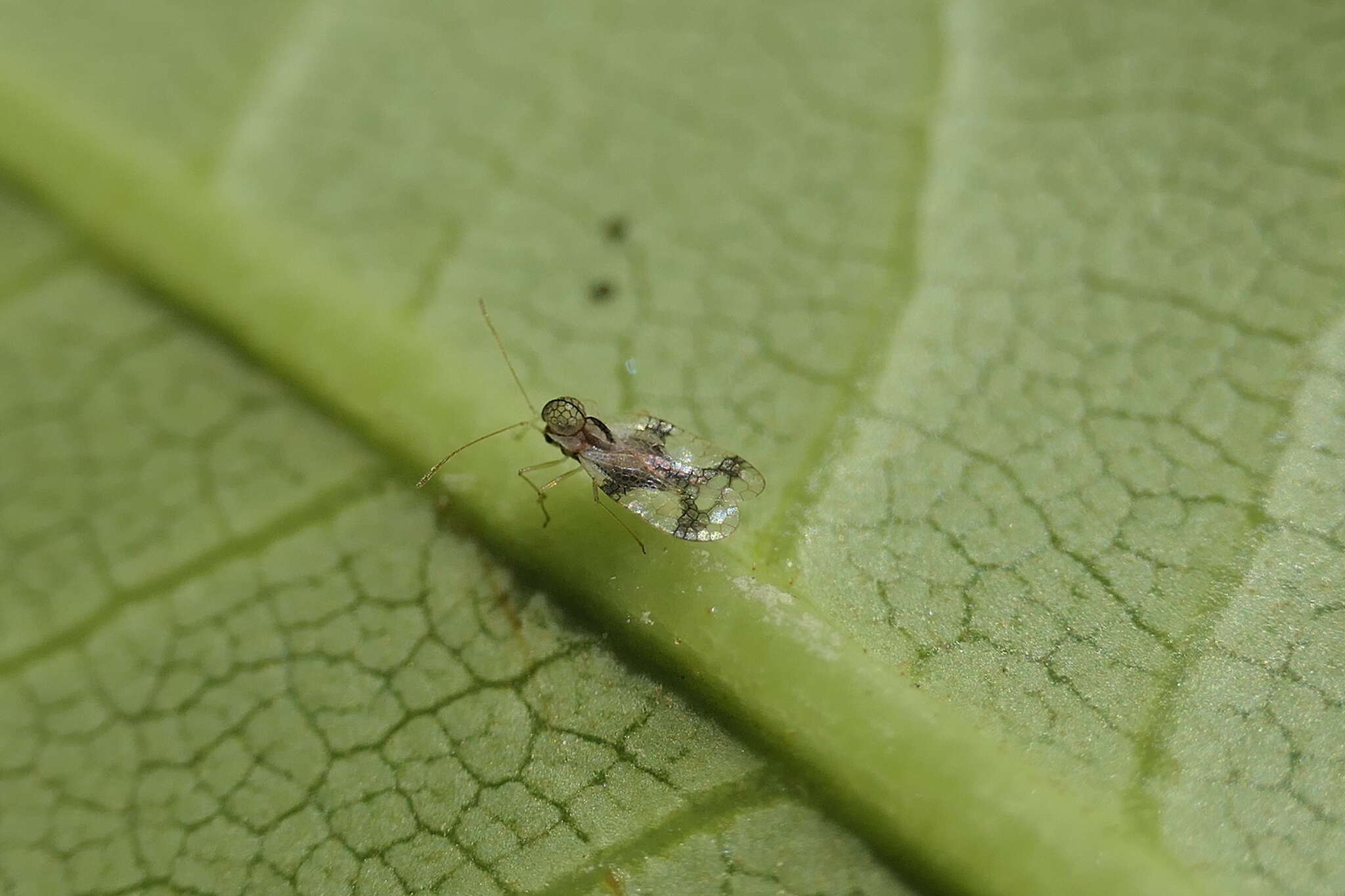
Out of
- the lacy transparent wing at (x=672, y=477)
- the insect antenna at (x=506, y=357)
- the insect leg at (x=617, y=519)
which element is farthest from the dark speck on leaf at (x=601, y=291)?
the insect leg at (x=617, y=519)

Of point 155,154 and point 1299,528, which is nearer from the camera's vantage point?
point 1299,528

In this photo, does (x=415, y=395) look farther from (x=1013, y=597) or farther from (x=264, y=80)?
(x=1013, y=597)

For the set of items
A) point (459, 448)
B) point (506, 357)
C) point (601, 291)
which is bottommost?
point (459, 448)

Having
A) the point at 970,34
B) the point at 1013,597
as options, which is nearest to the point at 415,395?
the point at 1013,597

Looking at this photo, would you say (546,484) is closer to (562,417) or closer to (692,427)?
(562,417)

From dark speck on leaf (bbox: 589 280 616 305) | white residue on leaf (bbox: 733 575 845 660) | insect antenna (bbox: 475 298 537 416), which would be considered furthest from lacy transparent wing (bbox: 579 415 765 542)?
dark speck on leaf (bbox: 589 280 616 305)

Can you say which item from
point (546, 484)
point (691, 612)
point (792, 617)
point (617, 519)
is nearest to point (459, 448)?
point (546, 484)
